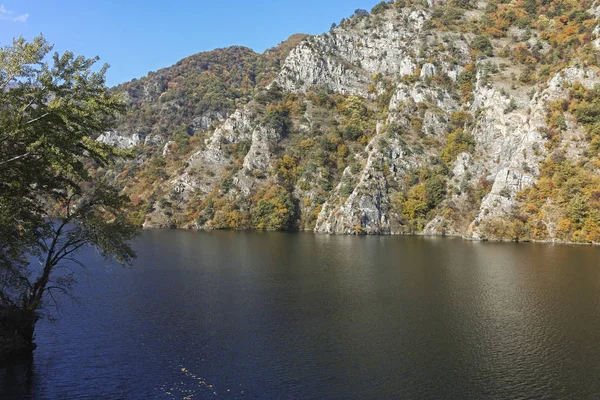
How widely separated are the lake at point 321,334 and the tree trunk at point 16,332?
4.15ft

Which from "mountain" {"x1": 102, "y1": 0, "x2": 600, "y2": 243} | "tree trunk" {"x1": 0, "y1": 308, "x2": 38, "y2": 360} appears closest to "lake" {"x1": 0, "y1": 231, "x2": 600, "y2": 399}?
"tree trunk" {"x1": 0, "y1": 308, "x2": 38, "y2": 360}

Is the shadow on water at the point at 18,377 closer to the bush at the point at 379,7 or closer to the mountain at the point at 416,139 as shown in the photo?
the mountain at the point at 416,139

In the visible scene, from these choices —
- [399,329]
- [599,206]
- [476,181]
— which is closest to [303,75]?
[476,181]

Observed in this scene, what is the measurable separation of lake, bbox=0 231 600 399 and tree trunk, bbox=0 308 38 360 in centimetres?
126

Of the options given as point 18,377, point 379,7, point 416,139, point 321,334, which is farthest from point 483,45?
point 18,377

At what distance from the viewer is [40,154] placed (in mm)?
22484

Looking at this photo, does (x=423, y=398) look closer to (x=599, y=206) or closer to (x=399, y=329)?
(x=399, y=329)

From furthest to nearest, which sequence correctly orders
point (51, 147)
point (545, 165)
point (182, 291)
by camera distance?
point (545, 165), point (182, 291), point (51, 147)

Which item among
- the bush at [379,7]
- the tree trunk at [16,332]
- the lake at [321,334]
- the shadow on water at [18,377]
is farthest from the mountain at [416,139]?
the shadow on water at [18,377]

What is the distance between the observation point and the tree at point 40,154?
20.2 meters

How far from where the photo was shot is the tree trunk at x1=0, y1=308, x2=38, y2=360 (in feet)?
82.1

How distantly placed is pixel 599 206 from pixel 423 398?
82030mm

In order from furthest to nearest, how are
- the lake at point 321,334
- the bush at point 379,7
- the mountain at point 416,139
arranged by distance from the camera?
the bush at point 379,7 → the mountain at point 416,139 → the lake at point 321,334

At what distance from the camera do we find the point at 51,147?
19734mm
